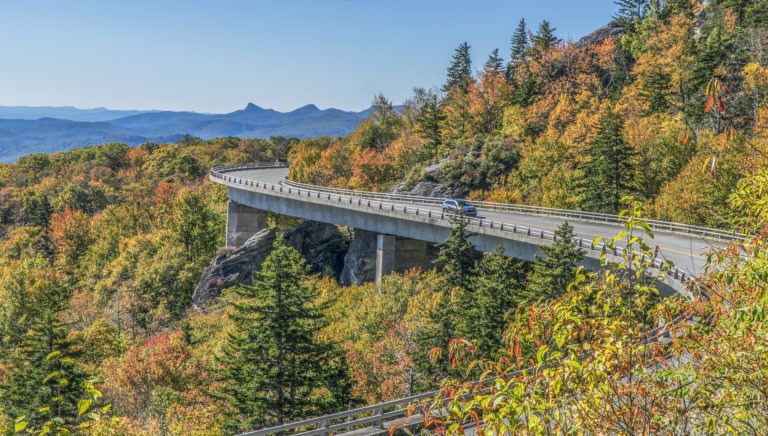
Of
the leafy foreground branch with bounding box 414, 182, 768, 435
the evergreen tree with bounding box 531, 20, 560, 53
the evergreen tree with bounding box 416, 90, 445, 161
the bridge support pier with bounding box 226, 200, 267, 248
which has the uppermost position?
the evergreen tree with bounding box 531, 20, 560, 53

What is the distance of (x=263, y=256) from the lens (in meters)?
56.4

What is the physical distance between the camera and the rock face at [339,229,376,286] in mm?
49469

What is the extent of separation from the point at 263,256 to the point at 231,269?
364cm

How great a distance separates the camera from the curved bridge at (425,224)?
3094 cm

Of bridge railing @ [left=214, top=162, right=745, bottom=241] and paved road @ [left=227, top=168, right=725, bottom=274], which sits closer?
paved road @ [left=227, top=168, right=725, bottom=274]

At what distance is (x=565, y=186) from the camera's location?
5319cm

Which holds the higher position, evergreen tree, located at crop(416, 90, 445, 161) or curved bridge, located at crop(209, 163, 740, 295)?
evergreen tree, located at crop(416, 90, 445, 161)

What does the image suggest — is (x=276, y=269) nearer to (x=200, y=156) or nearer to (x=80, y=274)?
(x=80, y=274)

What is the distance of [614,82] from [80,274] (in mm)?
73914

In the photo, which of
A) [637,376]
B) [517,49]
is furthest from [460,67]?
[637,376]

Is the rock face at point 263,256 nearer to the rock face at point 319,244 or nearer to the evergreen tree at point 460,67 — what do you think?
the rock face at point 319,244

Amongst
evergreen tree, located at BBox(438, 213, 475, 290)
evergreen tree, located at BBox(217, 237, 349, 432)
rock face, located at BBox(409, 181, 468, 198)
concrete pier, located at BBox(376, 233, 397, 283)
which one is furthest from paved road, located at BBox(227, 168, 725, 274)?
evergreen tree, located at BBox(217, 237, 349, 432)

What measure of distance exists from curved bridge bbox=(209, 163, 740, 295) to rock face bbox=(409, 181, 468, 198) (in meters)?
5.84

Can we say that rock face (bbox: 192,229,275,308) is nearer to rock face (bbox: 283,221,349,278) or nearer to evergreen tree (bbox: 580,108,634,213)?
rock face (bbox: 283,221,349,278)
